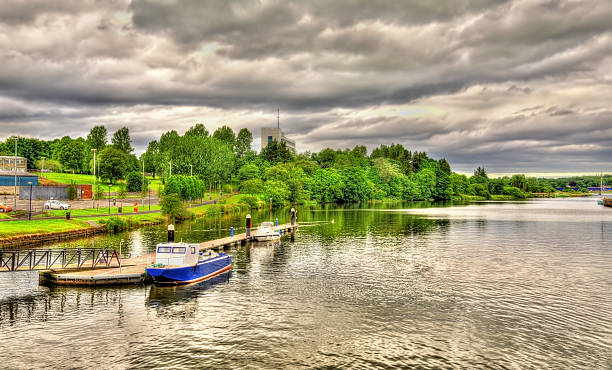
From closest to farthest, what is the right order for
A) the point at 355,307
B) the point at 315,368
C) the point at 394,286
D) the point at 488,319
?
1. the point at 315,368
2. the point at 488,319
3. the point at 355,307
4. the point at 394,286

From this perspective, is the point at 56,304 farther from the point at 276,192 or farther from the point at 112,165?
the point at 112,165

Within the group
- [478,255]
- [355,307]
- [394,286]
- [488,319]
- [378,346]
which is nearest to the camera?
[378,346]

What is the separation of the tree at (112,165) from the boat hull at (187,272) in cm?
15074

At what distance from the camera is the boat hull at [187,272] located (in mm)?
41906

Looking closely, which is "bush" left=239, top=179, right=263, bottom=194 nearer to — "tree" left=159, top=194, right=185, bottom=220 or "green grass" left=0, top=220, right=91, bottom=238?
"tree" left=159, top=194, right=185, bottom=220

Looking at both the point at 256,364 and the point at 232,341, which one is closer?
the point at 256,364

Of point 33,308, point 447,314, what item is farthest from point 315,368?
point 33,308

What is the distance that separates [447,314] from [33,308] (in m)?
35.3

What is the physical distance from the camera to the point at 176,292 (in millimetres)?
41219

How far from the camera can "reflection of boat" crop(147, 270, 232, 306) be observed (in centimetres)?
3812

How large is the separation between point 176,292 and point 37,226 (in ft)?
141

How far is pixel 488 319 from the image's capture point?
1342 inches

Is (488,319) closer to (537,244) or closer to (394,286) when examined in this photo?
(394,286)

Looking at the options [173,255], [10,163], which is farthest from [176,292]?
[10,163]
